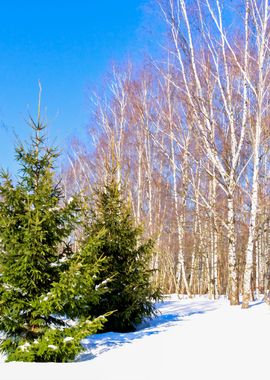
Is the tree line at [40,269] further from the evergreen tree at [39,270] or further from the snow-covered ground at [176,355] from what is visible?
the snow-covered ground at [176,355]

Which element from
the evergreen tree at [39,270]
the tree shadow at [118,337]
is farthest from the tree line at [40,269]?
the tree shadow at [118,337]

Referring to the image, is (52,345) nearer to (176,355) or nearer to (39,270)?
(39,270)

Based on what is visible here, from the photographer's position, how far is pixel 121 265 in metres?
8.10

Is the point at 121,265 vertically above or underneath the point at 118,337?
above

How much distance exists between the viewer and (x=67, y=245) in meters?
6.31

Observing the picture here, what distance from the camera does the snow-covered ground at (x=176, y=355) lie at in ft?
15.0

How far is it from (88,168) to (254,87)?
40.4ft

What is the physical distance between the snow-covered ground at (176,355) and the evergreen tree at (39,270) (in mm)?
460

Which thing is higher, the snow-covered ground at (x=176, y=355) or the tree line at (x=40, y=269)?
the tree line at (x=40, y=269)

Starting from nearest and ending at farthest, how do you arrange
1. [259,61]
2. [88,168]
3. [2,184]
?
[2,184], [259,61], [88,168]

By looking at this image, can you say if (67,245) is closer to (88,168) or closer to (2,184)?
(2,184)

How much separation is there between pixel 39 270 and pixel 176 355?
232cm

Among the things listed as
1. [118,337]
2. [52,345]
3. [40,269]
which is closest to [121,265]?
[118,337]

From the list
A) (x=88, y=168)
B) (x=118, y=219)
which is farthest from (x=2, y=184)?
(x=88, y=168)
